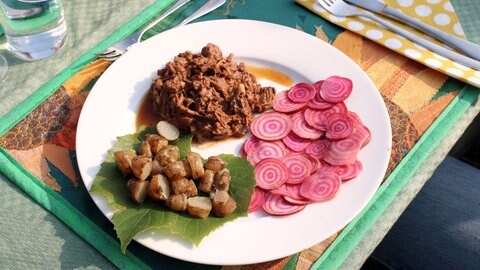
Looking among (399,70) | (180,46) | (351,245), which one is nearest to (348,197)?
(351,245)

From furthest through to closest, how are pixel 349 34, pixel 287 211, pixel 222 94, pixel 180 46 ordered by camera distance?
pixel 349 34 < pixel 180 46 < pixel 222 94 < pixel 287 211

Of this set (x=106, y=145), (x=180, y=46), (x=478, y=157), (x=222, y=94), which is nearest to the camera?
(x=106, y=145)

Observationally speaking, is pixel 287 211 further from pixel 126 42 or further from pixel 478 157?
pixel 478 157

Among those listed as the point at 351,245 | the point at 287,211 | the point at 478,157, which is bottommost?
the point at 478,157

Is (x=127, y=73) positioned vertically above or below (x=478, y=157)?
above

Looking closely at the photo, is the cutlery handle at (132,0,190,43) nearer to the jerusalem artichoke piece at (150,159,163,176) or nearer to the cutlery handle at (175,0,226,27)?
the cutlery handle at (175,0,226,27)

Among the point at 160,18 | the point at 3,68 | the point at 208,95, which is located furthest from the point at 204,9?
the point at 3,68

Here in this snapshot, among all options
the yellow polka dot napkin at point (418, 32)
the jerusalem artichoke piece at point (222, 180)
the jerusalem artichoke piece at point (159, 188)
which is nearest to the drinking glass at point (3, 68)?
the jerusalem artichoke piece at point (159, 188)

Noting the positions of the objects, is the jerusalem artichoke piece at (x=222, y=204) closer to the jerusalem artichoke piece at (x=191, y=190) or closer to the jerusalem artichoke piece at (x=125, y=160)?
the jerusalem artichoke piece at (x=191, y=190)
